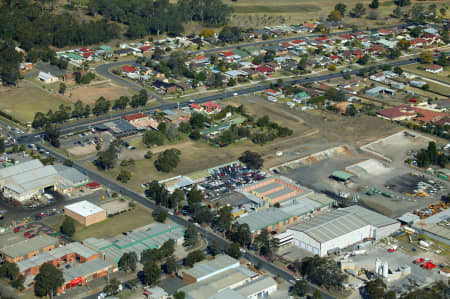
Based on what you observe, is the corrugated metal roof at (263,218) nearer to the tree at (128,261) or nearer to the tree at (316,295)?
the tree at (316,295)

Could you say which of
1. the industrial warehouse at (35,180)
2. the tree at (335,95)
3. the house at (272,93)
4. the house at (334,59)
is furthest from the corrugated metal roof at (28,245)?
the house at (334,59)

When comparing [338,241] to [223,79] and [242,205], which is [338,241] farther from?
[223,79]

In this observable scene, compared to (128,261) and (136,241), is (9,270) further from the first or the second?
(136,241)

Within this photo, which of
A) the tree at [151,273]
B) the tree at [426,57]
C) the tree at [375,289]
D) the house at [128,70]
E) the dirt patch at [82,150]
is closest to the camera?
the tree at [375,289]

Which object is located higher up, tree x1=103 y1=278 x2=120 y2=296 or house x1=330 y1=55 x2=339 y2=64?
house x1=330 y1=55 x2=339 y2=64

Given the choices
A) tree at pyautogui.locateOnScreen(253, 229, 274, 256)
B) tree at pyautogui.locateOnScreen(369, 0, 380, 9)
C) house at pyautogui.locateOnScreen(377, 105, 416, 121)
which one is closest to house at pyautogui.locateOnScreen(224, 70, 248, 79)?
house at pyautogui.locateOnScreen(377, 105, 416, 121)

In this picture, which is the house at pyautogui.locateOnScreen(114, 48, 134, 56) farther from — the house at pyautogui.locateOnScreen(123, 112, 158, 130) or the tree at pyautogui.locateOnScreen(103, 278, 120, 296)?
the tree at pyautogui.locateOnScreen(103, 278, 120, 296)

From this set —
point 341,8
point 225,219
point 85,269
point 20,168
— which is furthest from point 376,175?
point 341,8
